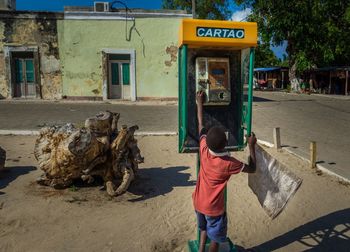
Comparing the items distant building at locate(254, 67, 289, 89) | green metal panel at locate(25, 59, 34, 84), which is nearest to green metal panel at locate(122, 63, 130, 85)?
green metal panel at locate(25, 59, 34, 84)

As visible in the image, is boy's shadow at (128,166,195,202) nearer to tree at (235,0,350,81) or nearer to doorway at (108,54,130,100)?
doorway at (108,54,130,100)

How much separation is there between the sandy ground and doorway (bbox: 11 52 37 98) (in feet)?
40.6

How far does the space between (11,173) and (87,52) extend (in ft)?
38.9

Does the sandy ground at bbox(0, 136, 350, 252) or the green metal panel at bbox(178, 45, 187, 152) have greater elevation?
the green metal panel at bbox(178, 45, 187, 152)

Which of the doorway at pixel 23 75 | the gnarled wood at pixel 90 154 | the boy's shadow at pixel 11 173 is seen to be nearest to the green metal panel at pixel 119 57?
the doorway at pixel 23 75

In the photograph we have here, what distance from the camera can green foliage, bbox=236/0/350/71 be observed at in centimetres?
2538

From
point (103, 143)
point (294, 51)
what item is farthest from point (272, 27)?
point (103, 143)

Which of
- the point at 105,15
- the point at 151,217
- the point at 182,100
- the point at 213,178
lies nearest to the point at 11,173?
the point at 151,217

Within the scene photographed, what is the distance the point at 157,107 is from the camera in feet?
50.6

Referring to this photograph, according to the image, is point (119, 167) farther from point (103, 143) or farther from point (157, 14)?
point (157, 14)

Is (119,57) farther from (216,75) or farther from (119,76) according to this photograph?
(216,75)

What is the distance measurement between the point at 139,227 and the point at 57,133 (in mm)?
2043

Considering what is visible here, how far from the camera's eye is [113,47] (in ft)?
55.7

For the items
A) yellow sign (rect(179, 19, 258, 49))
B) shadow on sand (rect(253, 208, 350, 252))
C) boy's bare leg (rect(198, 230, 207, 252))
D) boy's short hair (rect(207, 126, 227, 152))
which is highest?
yellow sign (rect(179, 19, 258, 49))
